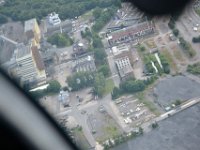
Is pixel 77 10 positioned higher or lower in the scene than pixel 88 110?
higher

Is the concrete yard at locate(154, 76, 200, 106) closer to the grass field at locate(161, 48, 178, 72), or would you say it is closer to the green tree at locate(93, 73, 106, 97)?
the grass field at locate(161, 48, 178, 72)

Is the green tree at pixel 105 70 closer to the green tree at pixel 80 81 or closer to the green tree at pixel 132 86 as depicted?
the green tree at pixel 80 81

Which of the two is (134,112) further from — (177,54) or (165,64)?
(177,54)

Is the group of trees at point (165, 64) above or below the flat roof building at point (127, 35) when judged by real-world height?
below

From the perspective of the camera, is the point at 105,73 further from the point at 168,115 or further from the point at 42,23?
the point at 42,23

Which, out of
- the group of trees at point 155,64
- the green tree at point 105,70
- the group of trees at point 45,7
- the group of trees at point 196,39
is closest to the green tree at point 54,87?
the green tree at point 105,70

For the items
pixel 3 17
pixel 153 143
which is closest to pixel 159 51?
pixel 153 143

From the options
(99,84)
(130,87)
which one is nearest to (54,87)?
(99,84)
